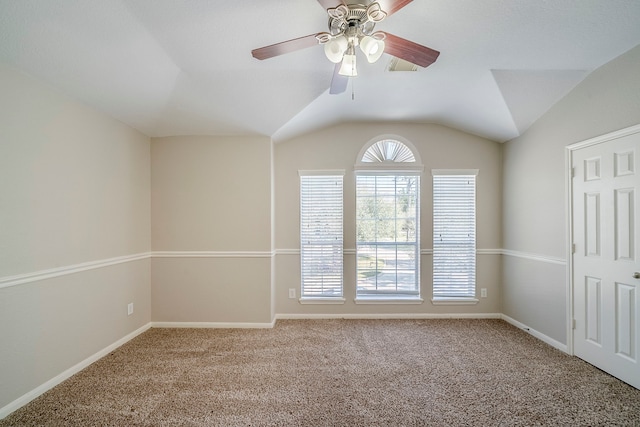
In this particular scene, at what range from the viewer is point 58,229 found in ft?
8.28

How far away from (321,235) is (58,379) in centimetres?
298

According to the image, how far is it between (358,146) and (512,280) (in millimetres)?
2714

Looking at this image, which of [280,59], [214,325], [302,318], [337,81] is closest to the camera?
[337,81]

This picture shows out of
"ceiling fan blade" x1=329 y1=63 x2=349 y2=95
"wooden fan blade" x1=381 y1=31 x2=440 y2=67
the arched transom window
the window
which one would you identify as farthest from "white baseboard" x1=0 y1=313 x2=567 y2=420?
"wooden fan blade" x1=381 y1=31 x2=440 y2=67

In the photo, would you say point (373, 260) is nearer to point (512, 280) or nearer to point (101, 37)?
point (512, 280)

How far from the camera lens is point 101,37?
2.15m

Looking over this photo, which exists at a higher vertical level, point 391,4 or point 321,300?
point 391,4

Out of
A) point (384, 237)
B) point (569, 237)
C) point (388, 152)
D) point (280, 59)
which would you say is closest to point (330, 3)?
point (280, 59)

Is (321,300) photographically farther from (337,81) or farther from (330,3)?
A: (330,3)

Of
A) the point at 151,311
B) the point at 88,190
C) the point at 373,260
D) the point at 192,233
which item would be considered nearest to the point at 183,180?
the point at 192,233

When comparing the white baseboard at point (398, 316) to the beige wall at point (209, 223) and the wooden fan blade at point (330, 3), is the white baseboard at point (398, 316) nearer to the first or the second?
the beige wall at point (209, 223)

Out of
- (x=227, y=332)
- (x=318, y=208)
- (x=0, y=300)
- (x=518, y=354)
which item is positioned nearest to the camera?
(x=0, y=300)

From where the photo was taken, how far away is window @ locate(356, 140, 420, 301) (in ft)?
13.5

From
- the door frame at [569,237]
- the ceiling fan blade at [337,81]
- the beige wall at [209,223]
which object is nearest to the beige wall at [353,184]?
the beige wall at [209,223]
